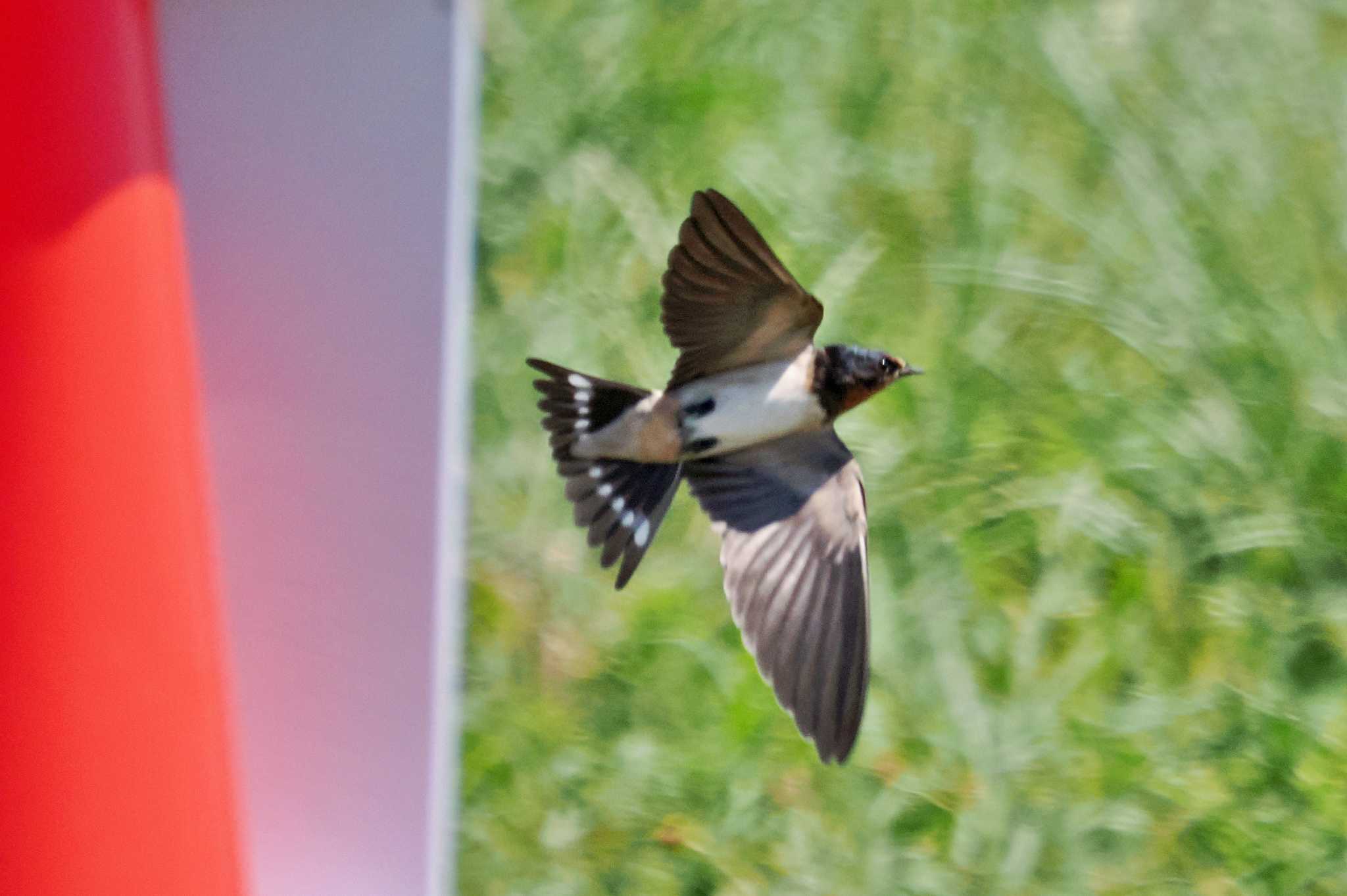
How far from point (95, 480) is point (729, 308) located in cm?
55

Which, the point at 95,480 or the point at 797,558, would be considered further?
the point at 95,480

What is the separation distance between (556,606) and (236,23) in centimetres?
100

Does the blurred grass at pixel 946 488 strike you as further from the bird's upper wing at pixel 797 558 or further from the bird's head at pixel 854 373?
the bird's head at pixel 854 373

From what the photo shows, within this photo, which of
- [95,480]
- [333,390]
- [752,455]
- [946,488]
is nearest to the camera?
[752,455]

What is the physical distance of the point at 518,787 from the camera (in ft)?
7.29

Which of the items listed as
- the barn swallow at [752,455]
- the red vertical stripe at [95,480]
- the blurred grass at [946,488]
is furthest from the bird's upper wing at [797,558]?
the blurred grass at [946,488]

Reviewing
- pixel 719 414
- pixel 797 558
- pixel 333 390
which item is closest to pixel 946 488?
pixel 333 390

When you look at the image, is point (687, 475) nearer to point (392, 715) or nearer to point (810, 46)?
point (392, 715)

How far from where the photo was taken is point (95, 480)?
4.42ft

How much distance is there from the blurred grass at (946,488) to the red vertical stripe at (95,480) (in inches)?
26.7

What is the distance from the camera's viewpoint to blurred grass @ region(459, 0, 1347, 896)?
2148 millimetres

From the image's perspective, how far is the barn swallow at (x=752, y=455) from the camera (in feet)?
3.56

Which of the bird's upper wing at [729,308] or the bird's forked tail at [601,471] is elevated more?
the bird's upper wing at [729,308]

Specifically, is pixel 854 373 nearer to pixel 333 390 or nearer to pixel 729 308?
pixel 729 308
